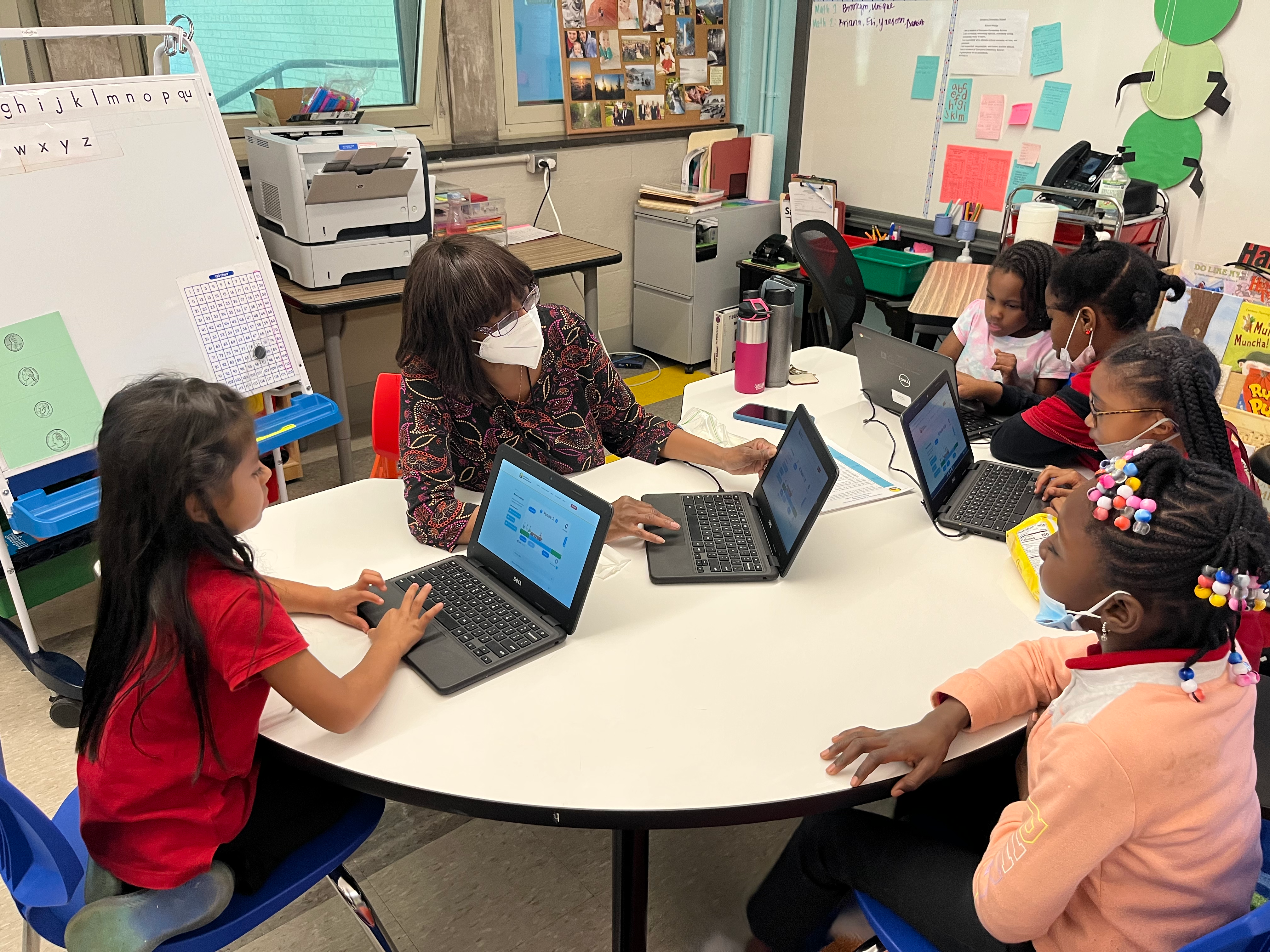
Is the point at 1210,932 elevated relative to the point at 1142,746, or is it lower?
lower

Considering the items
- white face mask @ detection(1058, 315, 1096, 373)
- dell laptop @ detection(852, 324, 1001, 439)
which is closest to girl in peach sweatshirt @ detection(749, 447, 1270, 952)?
dell laptop @ detection(852, 324, 1001, 439)

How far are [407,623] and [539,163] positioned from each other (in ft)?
10.7

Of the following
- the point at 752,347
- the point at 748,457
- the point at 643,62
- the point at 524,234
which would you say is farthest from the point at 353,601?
the point at 643,62

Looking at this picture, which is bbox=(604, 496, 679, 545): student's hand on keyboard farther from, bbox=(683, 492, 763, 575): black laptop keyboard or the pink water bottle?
the pink water bottle

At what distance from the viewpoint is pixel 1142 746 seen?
0.94 metres

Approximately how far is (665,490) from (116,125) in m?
1.67

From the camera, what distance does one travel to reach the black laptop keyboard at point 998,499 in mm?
1750

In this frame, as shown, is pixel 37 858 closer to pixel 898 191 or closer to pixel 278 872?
pixel 278 872

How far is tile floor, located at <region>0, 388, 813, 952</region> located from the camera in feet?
5.55

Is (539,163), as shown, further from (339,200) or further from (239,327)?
(239,327)

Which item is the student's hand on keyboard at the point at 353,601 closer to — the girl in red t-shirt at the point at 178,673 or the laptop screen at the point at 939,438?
the girl in red t-shirt at the point at 178,673

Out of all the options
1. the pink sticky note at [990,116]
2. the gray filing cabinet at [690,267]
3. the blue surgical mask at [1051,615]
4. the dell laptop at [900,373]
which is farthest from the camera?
the gray filing cabinet at [690,267]

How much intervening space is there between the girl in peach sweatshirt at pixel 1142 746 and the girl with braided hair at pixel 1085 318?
904mm

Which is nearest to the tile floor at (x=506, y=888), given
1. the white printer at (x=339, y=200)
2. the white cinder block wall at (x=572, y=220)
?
the white printer at (x=339, y=200)
